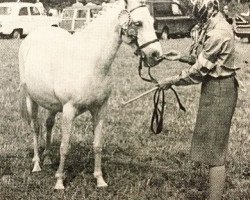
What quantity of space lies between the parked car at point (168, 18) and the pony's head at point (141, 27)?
2486 cm

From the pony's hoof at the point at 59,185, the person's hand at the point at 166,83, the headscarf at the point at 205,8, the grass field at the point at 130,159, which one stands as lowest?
the grass field at the point at 130,159

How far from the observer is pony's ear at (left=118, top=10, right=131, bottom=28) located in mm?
6664

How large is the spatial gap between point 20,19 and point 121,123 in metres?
21.6

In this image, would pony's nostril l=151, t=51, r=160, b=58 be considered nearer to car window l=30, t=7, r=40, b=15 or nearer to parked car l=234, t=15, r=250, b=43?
parked car l=234, t=15, r=250, b=43

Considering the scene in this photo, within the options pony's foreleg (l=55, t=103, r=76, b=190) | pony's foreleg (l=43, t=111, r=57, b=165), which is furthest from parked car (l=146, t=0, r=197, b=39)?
pony's foreleg (l=55, t=103, r=76, b=190)

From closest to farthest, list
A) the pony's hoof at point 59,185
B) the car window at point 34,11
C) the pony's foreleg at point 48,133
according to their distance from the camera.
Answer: the pony's hoof at point 59,185
the pony's foreleg at point 48,133
the car window at point 34,11

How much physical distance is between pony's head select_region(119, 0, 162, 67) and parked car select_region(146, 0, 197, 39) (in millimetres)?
24857

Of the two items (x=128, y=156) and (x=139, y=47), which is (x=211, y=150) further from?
(x=128, y=156)

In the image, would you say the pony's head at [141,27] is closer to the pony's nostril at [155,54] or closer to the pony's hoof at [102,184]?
the pony's nostril at [155,54]

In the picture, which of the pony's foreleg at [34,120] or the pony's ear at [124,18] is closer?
the pony's ear at [124,18]

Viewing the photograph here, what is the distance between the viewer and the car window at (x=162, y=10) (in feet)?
108

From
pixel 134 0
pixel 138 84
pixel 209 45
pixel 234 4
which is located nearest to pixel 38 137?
pixel 134 0

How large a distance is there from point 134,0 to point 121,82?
355 inches

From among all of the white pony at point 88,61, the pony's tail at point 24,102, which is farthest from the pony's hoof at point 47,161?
the pony's tail at point 24,102
